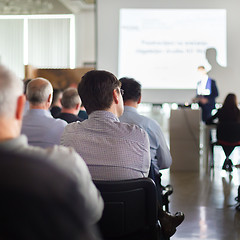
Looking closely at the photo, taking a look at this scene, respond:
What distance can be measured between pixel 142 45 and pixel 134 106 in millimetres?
5238

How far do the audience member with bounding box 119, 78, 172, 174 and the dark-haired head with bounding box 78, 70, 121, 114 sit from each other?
0.86 meters

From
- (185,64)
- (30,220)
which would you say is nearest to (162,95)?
(185,64)

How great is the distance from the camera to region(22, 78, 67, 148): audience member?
2814mm

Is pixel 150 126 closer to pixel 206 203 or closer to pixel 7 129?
pixel 206 203

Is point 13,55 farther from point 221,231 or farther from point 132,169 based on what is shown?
point 132,169

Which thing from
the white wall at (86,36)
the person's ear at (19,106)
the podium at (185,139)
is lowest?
the podium at (185,139)

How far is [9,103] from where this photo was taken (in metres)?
0.99

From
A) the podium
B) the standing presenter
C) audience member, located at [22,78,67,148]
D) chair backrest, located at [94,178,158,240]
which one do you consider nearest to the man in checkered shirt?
chair backrest, located at [94,178,158,240]

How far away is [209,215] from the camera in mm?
4016

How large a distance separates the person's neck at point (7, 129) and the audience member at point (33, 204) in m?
0.21

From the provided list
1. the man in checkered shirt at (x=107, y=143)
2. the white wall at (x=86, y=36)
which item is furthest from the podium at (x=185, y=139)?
the white wall at (x=86, y=36)

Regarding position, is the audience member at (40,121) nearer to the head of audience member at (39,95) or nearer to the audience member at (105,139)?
the head of audience member at (39,95)

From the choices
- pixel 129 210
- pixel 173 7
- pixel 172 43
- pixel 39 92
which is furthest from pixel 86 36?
pixel 129 210

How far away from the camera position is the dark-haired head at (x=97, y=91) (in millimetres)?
2012
